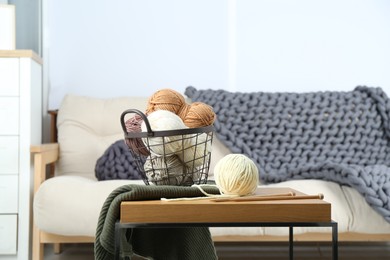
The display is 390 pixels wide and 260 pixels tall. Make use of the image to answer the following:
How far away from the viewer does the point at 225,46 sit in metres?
2.66

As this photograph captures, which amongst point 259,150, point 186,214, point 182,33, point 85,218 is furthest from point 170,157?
point 182,33

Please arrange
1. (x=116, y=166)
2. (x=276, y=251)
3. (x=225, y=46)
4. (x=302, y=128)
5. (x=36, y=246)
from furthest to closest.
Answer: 1. (x=225, y=46)
2. (x=276, y=251)
3. (x=302, y=128)
4. (x=116, y=166)
5. (x=36, y=246)

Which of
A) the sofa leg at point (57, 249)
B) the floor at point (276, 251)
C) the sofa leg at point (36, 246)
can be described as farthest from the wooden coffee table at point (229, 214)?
the sofa leg at point (57, 249)

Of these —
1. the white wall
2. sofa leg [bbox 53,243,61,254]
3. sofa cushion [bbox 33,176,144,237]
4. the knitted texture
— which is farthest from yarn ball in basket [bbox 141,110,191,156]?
the white wall

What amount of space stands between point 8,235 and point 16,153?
0.31 m

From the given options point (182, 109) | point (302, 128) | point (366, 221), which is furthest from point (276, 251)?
point (182, 109)

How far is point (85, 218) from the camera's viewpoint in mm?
1764

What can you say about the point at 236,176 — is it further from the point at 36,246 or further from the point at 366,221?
the point at 36,246

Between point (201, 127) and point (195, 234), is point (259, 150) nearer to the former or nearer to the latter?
point (195, 234)

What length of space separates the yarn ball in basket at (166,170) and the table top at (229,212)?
18 cm

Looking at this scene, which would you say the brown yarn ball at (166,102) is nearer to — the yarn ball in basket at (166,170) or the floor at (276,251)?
the yarn ball in basket at (166,170)

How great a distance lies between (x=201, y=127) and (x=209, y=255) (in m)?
0.35

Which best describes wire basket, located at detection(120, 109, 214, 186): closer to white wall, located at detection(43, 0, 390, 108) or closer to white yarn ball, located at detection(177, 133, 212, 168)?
white yarn ball, located at detection(177, 133, 212, 168)

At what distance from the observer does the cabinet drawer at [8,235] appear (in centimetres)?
198
